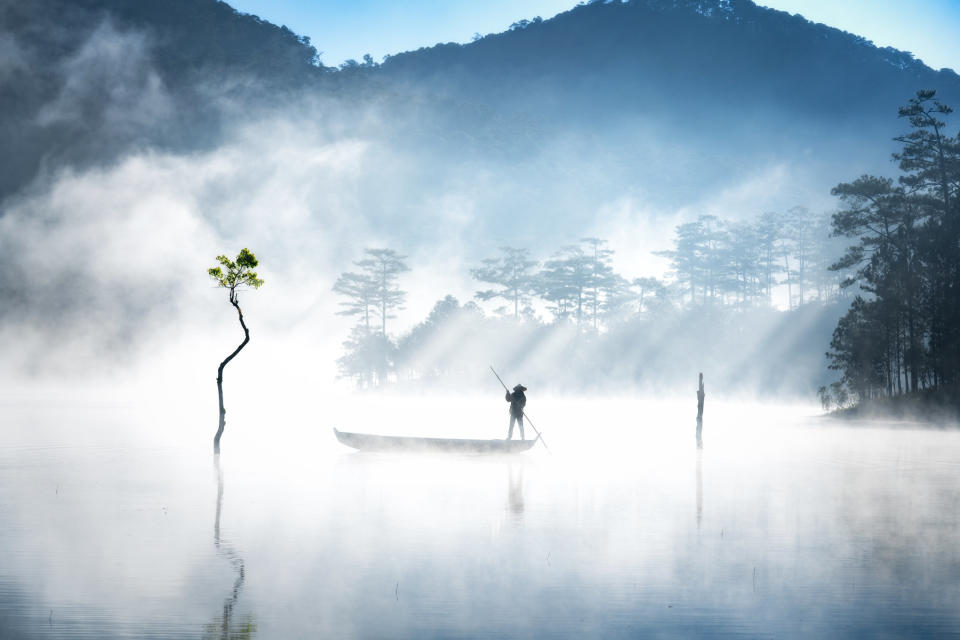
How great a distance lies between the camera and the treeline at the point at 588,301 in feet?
368

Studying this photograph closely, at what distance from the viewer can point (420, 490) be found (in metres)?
26.6

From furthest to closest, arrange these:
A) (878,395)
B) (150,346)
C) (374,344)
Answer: (150,346), (374,344), (878,395)

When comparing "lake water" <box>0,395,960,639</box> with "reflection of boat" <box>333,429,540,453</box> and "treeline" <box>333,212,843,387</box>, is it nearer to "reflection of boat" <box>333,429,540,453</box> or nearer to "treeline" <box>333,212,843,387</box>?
"reflection of boat" <box>333,429,540,453</box>

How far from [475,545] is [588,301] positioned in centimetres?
11042

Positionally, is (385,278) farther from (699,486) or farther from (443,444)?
(699,486)

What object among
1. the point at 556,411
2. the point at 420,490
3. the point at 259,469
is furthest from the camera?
the point at 556,411

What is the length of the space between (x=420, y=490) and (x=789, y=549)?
10.9 meters

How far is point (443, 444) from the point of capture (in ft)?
122

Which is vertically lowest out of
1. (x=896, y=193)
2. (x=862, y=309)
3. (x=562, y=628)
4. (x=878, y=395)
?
(x=562, y=628)

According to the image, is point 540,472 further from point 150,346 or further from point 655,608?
point 150,346

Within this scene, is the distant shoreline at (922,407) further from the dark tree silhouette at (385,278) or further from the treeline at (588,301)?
the dark tree silhouette at (385,278)

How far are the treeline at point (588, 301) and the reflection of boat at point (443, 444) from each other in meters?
71.6

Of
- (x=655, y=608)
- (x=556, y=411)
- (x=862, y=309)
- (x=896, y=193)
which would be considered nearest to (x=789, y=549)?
(x=655, y=608)

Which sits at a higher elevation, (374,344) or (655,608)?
(374,344)
